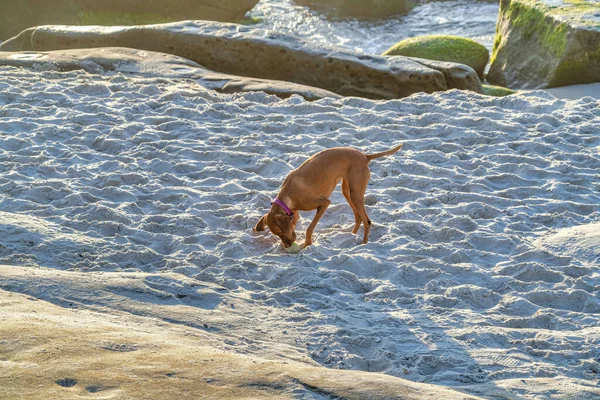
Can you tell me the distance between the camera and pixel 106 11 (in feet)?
59.2

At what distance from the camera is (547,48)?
36.3 feet

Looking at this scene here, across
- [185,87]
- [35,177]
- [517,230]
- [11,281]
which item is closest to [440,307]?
[517,230]

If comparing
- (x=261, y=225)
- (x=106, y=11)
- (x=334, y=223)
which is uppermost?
(x=106, y=11)

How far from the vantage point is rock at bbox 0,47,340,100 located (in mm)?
9055

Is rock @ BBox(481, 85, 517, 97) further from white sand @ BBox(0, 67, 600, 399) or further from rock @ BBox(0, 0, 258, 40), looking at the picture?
rock @ BBox(0, 0, 258, 40)

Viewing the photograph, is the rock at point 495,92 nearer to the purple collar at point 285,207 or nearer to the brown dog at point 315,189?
the brown dog at point 315,189

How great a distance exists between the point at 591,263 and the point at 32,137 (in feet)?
16.4

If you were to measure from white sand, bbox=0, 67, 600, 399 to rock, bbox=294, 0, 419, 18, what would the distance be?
1244 cm

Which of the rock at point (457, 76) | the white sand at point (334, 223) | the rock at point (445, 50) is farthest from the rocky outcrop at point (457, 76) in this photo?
the rock at point (445, 50)

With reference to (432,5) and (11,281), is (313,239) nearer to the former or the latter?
(11,281)

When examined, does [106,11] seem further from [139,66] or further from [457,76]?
[457,76]

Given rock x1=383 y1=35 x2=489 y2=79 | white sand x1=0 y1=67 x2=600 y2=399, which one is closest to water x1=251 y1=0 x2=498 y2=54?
rock x1=383 y1=35 x2=489 y2=79

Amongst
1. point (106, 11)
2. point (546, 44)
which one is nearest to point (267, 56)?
point (546, 44)

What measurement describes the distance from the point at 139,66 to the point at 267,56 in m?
1.65
